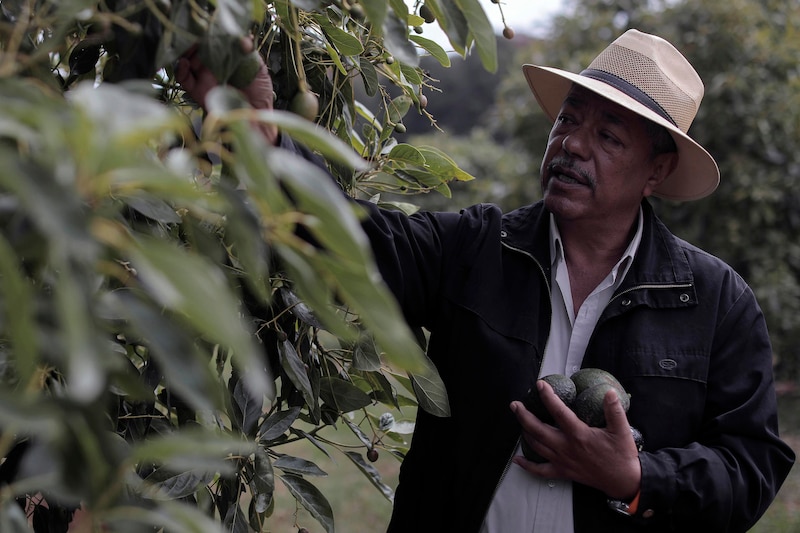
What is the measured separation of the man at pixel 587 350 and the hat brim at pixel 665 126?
12 millimetres

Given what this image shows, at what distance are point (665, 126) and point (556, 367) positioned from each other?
65 cm

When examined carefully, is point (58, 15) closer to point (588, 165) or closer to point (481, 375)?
point (481, 375)

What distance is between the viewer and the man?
2018 millimetres

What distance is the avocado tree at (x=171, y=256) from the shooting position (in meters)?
0.64

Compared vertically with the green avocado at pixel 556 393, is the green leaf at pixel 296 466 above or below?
below

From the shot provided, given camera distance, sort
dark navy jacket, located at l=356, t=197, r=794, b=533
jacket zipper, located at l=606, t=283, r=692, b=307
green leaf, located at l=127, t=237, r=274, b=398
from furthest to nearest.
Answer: jacket zipper, located at l=606, t=283, r=692, b=307
dark navy jacket, located at l=356, t=197, r=794, b=533
green leaf, located at l=127, t=237, r=274, b=398

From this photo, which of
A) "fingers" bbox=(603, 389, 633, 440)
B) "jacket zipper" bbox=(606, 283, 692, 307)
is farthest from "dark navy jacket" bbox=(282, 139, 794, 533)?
"fingers" bbox=(603, 389, 633, 440)

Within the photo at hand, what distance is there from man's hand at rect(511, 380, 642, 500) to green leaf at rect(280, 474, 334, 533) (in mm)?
513

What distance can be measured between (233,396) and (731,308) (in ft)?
4.07

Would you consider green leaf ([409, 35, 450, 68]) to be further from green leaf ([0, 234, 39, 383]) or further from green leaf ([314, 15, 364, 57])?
green leaf ([0, 234, 39, 383])

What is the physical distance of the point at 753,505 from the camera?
6.96 ft

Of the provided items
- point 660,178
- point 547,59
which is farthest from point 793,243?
point 660,178

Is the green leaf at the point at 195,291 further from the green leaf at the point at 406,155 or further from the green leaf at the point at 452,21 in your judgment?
the green leaf at the point at 406,155

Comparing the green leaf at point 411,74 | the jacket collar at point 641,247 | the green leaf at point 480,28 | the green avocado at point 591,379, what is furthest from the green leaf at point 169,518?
the jacket collar at point 641,247
